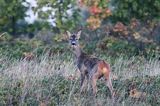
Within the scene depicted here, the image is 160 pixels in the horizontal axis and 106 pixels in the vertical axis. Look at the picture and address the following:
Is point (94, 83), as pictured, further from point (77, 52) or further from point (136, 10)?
point (136, 10)

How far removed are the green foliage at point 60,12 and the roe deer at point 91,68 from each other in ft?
40.0

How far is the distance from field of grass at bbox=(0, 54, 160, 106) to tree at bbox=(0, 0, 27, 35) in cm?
1124

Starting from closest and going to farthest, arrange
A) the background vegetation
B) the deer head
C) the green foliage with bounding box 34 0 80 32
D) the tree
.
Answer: the background vegetation
the deer head
the green foliage with bounding box 34 0 80 32
the tree

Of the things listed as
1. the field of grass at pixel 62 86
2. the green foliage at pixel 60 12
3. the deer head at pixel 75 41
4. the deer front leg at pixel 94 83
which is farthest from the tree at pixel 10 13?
the deer front leg at pixel 94 83

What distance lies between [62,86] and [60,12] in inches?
548

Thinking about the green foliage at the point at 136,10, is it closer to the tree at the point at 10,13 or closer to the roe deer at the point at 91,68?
the tree at the point at 10,13

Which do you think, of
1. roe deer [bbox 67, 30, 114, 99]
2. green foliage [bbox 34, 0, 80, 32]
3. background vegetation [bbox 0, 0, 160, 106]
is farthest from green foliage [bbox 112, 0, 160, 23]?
roe deer [bbox 67, 30, 114, 99]

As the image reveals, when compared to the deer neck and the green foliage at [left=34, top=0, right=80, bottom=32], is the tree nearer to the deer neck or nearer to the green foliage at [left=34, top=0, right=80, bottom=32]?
the green foliage at [left=34, top=0, right=80, bottom=32]

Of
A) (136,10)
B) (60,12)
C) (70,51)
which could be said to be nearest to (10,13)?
(60,12)

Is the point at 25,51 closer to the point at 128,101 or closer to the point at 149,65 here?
the point at 149,65

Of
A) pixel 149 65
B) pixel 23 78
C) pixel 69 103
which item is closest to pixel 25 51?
pixel 149 65

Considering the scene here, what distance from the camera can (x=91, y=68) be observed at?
13.8 meters

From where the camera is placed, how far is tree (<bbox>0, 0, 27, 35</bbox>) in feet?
89.7

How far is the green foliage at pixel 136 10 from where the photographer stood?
1045 inches
